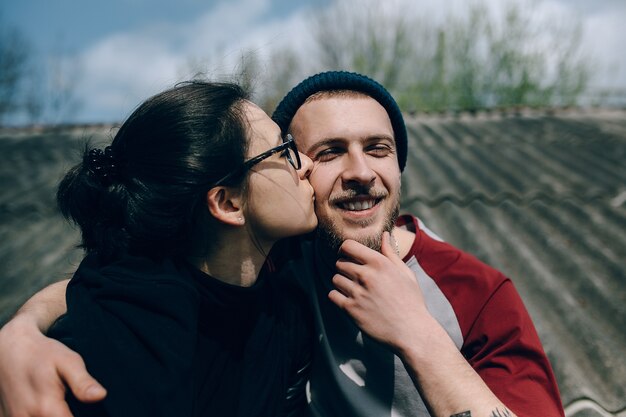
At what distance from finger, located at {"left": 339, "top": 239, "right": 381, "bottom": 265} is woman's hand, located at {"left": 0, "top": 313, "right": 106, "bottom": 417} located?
87cm

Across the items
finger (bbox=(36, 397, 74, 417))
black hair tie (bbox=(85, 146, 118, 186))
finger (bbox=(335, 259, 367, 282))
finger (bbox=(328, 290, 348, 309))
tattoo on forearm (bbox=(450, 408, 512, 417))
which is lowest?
tattoo on forearm (bbox=(450, 408, 512, 417))

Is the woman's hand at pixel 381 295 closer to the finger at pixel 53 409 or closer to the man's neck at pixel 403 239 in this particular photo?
the man's neck at pixel 403 239

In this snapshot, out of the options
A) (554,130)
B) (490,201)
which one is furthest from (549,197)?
(554,130)

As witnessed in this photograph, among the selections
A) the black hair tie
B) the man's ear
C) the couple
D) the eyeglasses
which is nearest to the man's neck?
the couple

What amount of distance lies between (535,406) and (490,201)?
7.92ft

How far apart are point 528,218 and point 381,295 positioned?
2.26m

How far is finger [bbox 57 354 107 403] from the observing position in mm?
1242

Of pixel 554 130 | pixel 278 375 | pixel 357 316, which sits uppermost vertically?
pixel 357 316

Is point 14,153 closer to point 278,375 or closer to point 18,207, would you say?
point 18,207

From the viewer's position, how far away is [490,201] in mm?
3756

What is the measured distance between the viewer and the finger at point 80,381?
4.08 feet

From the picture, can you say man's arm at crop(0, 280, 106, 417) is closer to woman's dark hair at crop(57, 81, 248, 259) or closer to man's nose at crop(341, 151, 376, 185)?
woman's dark hair at crop(57, 81, 248, 259)

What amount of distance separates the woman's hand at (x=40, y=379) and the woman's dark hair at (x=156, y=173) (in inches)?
15.9

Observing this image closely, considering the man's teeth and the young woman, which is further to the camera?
the man's teeth
